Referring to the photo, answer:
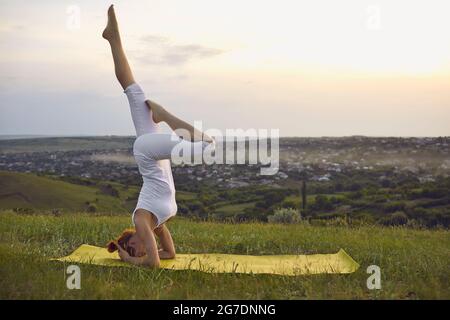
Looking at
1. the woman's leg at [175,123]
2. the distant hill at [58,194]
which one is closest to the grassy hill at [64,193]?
the distant hill at [58,194]

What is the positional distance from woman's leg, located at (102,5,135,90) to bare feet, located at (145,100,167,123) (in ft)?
1.24

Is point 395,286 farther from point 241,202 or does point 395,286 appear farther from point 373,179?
point 373,179

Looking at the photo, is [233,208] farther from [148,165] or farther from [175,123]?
[175,123]

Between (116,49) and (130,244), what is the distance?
224 centimetres

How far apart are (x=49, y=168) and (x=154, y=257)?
3020 centimetres

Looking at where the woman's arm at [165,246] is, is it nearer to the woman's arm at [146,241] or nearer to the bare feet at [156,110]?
the woman's arm at [146,241]

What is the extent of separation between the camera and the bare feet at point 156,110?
6148 millimetres

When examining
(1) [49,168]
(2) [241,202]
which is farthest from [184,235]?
(1) [49,168]

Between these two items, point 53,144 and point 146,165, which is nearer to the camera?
point 146,165

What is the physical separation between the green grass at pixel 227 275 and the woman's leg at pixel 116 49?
2151 mm

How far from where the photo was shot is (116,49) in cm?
645

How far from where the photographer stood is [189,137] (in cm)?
582

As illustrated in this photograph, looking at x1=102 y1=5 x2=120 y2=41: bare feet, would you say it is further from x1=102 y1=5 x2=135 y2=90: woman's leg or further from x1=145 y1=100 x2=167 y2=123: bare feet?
x1=145 y1=100 x2=167 y2=123: bare feet

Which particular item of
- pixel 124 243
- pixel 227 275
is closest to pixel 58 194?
pixel 124 243
